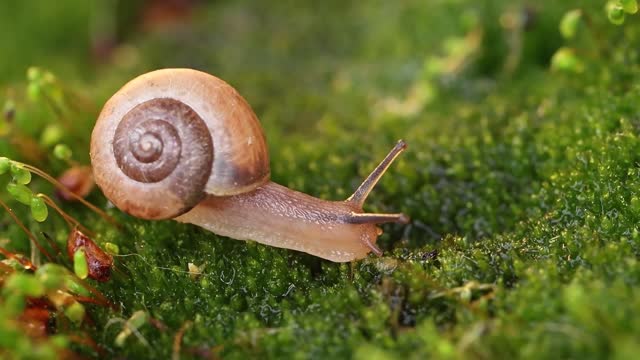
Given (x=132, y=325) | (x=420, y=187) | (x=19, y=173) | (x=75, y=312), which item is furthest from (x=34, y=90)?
(x=420, y=187)

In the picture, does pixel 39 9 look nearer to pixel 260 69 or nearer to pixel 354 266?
pixel 260 69

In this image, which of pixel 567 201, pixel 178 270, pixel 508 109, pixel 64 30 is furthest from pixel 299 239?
pixel 64 30

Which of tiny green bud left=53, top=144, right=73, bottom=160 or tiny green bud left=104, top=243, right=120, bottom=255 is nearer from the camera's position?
tiny green bud left=104, top=243, right=120, bottom=255

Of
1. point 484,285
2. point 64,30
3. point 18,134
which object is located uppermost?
point 64,30

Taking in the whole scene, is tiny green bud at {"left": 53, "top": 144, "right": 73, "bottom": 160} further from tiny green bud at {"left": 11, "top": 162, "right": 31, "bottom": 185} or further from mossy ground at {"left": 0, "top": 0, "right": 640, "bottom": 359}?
tiny green bud at {"left": 11, "top": 162, "right": 31, "bottom": 185}

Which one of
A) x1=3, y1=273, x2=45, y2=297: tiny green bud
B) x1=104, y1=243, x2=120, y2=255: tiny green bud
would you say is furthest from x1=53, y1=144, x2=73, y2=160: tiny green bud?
x1=3, y1=273, x2=45, y2=297: tiny green bud

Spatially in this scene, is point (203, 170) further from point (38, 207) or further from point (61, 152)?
point (61, 152)
